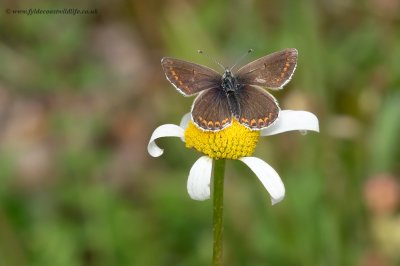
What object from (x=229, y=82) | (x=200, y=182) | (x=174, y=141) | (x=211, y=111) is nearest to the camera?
(x=200, y=182)

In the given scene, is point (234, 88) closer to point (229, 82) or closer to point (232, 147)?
point (229, 82)

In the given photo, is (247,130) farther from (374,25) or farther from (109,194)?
(374,25)

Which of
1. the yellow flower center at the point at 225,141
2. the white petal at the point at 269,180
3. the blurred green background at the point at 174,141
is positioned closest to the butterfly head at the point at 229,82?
the yellow flower center at the point at 225,141

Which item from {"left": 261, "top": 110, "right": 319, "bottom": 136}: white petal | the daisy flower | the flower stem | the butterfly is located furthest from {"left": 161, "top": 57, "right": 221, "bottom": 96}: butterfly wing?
the flower stem

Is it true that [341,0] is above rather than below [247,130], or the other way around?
above

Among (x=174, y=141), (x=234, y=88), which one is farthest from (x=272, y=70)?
(x=174, y=141)

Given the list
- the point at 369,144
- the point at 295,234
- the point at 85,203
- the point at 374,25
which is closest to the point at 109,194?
the point at 85,203
